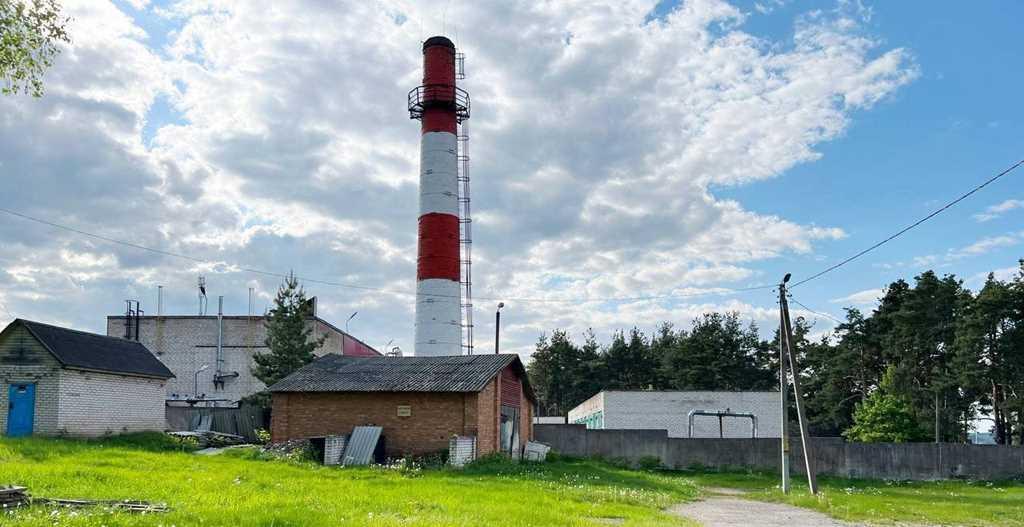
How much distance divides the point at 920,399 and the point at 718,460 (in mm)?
20615

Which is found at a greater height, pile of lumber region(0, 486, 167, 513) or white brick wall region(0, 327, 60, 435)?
white brick wall region(0, 327, 60, 435)

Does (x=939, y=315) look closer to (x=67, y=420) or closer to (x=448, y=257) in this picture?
(x=448, y=257)

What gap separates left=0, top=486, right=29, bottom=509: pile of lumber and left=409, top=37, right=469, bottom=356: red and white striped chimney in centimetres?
2372

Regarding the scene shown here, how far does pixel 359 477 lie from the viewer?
2092cm

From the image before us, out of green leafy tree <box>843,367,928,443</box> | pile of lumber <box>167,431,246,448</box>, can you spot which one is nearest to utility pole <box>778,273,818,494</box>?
pile of lumber <box>167,431,246,448</box>

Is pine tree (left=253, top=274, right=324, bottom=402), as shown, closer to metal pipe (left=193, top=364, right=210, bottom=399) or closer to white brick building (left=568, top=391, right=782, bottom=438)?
metal pipe (left=193, top=364, right=210, bottom=399)

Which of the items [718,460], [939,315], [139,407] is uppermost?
[939,315]

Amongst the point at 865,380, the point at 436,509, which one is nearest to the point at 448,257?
the point at 436,509

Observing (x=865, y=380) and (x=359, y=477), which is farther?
(x=865, y=380)

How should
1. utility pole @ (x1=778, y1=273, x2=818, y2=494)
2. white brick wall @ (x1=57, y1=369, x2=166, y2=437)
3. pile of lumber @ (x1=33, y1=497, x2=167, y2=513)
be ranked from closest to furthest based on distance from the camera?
pile of lumber @ (x1=33, y1=497, x2=167, y2=513)
utility pole @ (x1=778, y1=273, x2=818, y2=494)
white brick wall @ (x1=57, y1=369, x2=166, y2=437)

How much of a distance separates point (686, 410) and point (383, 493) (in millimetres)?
30550

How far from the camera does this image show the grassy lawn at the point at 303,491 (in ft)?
38.4

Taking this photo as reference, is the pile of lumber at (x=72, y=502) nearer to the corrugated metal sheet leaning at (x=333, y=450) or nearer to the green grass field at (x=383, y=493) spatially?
the green grass field at (x=383, y=493)

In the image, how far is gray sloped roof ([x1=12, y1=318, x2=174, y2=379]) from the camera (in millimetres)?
26234
